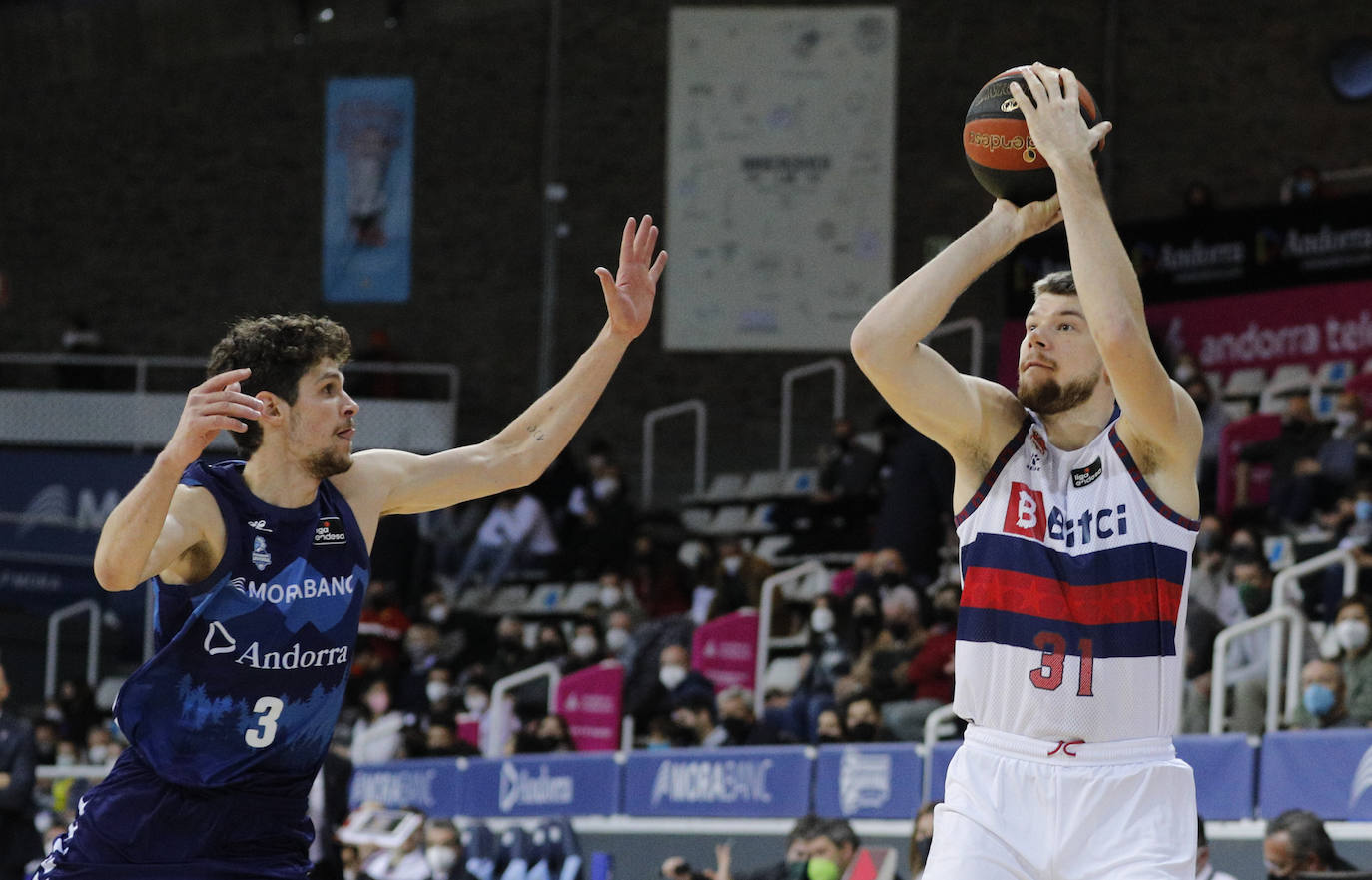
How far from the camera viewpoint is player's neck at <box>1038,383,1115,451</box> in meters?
4.52

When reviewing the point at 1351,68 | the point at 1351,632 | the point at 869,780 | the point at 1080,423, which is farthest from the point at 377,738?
the point at 1351,68

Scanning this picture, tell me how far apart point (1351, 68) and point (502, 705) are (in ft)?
44.0

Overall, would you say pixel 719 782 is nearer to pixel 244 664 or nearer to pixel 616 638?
pixel 616 638

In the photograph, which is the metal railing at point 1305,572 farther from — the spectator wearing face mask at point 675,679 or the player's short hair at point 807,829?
the spectator wearing face mask at point 675,679

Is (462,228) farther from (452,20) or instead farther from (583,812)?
(583,812)

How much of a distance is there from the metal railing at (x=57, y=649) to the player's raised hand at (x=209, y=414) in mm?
16522

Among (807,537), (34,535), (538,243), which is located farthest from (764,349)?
(34,535)

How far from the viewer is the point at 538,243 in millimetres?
24859

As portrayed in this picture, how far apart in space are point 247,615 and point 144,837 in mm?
507

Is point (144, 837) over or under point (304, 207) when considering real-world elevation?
under

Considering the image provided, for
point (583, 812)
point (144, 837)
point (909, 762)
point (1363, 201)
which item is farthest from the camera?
point (1363, 201)

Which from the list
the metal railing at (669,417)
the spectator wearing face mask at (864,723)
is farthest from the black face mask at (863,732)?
the metal railing at (669,417)

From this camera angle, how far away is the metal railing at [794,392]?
2209 centimetres

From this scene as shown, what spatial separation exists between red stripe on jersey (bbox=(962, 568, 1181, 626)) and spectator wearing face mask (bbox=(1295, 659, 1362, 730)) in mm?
5927
